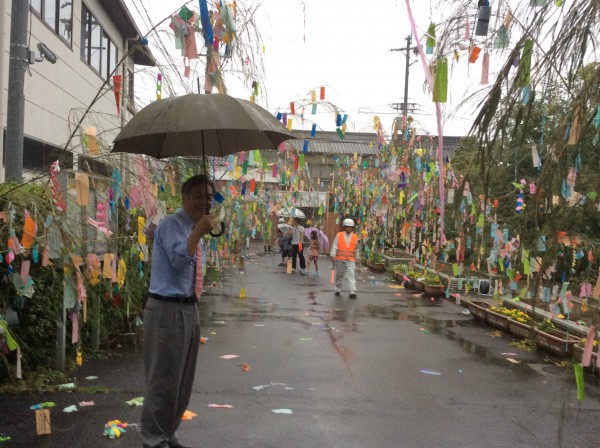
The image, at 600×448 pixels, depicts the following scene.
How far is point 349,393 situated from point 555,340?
12.4 feet

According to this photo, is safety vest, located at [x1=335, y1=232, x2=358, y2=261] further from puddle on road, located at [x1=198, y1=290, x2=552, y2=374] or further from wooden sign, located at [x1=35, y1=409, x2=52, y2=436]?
wooden sign, located at [x1=35, y1=409, x2=52, y2=436]

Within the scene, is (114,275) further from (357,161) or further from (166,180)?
(357,161)

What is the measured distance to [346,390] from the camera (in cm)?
613

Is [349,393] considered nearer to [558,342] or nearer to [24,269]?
[24,269]

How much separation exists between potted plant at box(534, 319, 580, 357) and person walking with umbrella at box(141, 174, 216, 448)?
5.50m

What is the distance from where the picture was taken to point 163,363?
12.6 feet

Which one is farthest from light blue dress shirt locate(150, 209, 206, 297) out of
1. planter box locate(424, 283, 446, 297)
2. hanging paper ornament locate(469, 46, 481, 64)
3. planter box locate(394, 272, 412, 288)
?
planter box locate(394, 272, 412, 288)

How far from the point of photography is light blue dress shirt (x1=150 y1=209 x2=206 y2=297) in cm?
381

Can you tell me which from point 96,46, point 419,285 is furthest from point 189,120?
point 96,46

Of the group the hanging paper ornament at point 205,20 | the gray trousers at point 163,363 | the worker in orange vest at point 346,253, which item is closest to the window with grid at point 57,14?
the hanging paper ornament at point 205,20

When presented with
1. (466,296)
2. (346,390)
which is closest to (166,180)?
(346,390)

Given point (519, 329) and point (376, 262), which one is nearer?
point (519, 329)

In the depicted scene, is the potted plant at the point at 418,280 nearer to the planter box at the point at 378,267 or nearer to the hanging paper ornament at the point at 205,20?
the planter box at the point at 378,267

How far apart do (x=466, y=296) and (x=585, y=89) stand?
12.5 m
